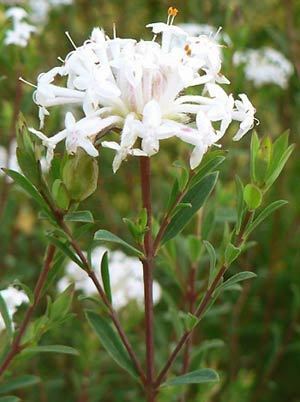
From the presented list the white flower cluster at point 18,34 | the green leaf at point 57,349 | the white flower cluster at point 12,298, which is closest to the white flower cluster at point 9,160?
the white flower cluster at point 18,34

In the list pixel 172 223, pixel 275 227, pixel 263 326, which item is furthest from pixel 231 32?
pixel 172 223

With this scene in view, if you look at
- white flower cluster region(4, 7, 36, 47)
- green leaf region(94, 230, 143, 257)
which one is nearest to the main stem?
green leaf region(94, 230, 143, 257)

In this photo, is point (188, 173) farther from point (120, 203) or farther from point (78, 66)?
point (120, 203)

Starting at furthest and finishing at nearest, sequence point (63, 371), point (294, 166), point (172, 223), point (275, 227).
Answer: point (294, 166)
point (275, 227)
point (63, 371)
point (172, 223)

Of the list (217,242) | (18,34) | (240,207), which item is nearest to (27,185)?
(240,207)

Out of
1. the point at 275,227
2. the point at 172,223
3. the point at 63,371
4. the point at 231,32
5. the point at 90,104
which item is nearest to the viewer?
the point at 90,104

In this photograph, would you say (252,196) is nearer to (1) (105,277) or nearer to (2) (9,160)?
(1) (105,277)

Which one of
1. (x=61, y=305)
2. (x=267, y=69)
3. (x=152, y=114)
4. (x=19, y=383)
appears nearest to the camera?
(x=152, y=114)

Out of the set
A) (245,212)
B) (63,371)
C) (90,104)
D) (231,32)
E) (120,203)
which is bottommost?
(63,371)

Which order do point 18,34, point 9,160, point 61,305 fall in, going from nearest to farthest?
point 61,305, point 18,34, point 9,160
